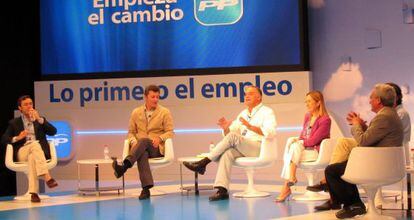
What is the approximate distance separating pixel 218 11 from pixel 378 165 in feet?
17.2

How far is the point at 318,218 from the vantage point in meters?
6.21

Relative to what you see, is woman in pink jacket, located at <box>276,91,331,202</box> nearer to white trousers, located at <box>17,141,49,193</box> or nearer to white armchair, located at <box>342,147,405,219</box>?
white armchair, located at <box>342,147,405,219</box>

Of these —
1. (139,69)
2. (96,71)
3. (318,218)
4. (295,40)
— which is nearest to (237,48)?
(295,40)

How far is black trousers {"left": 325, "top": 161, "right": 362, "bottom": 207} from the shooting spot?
6262 millimetres

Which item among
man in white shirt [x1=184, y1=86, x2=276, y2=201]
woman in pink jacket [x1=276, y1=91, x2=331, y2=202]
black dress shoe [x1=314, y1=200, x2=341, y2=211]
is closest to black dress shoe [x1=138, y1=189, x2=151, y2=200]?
man in white shirt [x1=184, y1=86, x2=276, y2=201]

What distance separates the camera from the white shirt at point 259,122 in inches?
307

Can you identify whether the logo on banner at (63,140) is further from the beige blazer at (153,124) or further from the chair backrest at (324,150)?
the chair backrest at (324,150)

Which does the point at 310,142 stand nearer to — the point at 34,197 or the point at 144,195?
the point at 144,195

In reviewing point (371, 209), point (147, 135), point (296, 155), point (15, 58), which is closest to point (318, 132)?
point (296, 155)

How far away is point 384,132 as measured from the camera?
19.1 ft

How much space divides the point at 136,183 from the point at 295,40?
2986 mm

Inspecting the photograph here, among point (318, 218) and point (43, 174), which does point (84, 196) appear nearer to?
point (43, 174)

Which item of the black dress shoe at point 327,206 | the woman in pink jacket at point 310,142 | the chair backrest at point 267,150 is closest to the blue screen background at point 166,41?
the chair backrest at point 267,150

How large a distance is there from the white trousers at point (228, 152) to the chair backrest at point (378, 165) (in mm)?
2082
